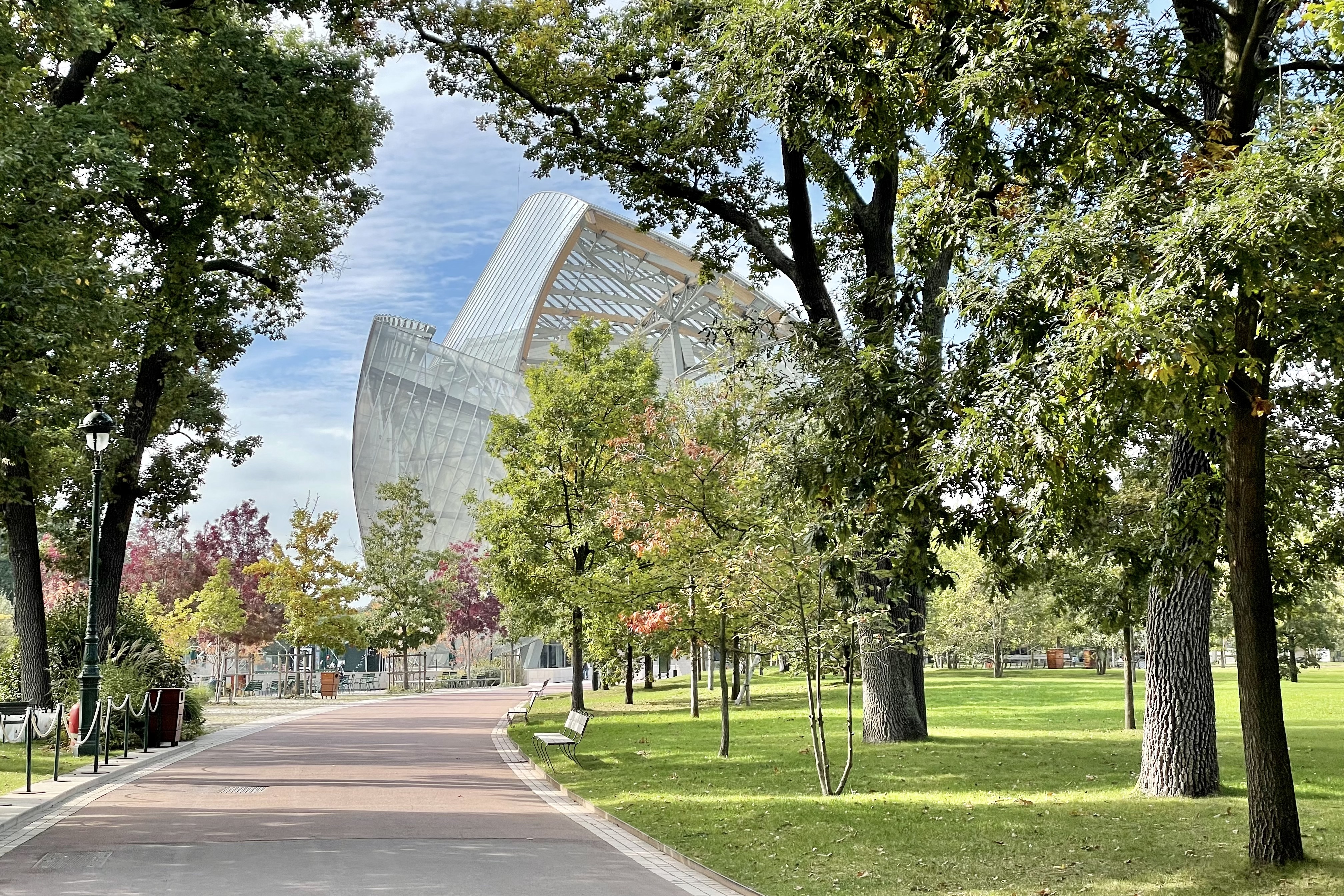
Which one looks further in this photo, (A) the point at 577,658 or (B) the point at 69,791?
(A) the point at 577,658

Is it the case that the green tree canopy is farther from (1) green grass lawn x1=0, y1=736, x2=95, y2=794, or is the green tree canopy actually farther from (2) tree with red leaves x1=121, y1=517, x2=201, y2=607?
(2) tree with red leaves x1=121, y1=517, x2=201, y2=607

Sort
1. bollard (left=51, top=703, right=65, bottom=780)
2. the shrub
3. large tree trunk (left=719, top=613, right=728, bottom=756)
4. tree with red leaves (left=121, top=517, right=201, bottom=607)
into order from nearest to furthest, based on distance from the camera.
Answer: bollard (left=51, top=703, right=65, bottom=780), large tree trunk (left=719, top=613, right=728, bottom=756), the shrub, tree with red leaves (left=121, top=517, right=201, bottom=607)

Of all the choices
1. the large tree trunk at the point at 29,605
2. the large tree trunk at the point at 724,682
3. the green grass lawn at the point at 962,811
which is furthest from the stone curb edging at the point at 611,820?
the large tree trunk at the point at 29,605

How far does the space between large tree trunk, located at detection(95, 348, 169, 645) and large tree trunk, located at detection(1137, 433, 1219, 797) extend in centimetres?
1832

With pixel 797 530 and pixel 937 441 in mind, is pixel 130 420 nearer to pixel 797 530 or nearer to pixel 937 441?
pixel 797 530

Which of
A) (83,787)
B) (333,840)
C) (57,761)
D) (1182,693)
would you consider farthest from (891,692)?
(57,761)

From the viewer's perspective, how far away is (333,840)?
410 inches

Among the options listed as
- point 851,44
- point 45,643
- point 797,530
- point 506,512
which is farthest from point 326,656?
point 851,44

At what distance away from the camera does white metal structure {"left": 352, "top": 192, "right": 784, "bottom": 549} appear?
6544 cm

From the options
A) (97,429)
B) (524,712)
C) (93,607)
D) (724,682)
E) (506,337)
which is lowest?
(524,712)

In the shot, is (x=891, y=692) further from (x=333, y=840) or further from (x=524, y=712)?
(x=524, y=712)

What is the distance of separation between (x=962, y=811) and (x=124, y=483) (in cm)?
1832

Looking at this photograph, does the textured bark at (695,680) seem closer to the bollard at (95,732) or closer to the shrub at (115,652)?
the shrub at (115,652)

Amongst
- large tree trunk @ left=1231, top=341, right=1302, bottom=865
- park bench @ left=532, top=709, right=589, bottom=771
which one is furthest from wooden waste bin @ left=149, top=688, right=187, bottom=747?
large tree trunk @ left=1231, top=341, right=1302, bottom=865
